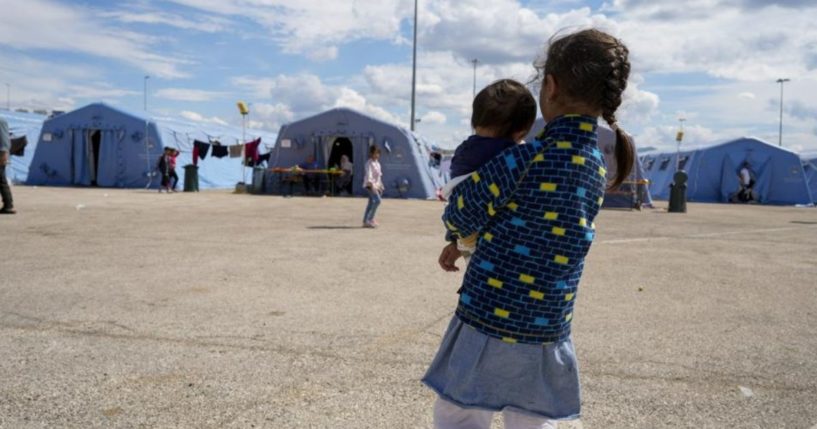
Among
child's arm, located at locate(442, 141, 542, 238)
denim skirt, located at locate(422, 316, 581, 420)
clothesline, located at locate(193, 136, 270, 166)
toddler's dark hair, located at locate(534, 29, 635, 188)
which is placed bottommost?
denim skirt, located at locate(422, 316, 581, 420)

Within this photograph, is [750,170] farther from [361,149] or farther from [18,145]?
[18,145]

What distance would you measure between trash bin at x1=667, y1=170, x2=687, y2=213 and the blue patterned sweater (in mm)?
20893

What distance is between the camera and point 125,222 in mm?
12805

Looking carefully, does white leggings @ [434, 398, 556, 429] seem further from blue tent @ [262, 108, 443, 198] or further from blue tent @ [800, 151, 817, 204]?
blue tent @ [800, 151, 817, 204]

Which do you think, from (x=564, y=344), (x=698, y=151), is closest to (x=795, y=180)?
(x=698, y=151)

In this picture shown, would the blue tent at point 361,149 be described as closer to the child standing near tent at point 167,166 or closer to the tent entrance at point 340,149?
the tent entrance at point 340,149

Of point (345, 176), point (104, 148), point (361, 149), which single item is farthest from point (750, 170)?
point (104, 148)

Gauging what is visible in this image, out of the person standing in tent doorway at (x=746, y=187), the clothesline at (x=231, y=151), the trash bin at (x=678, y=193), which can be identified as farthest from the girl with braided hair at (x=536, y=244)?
the person standing in tent doorway at (x=746, y=187)

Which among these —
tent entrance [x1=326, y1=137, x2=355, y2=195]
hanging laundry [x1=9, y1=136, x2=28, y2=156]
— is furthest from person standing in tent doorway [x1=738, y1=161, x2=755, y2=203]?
hanging laundry [x1=9, y1=136, x2=28, y2=156]

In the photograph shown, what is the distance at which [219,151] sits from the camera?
32156 mm

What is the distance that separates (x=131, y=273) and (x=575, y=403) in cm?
603

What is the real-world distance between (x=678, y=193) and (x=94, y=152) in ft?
79.3

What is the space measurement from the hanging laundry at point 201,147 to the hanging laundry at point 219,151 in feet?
3.91

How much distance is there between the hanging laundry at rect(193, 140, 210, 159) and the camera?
30156mm
